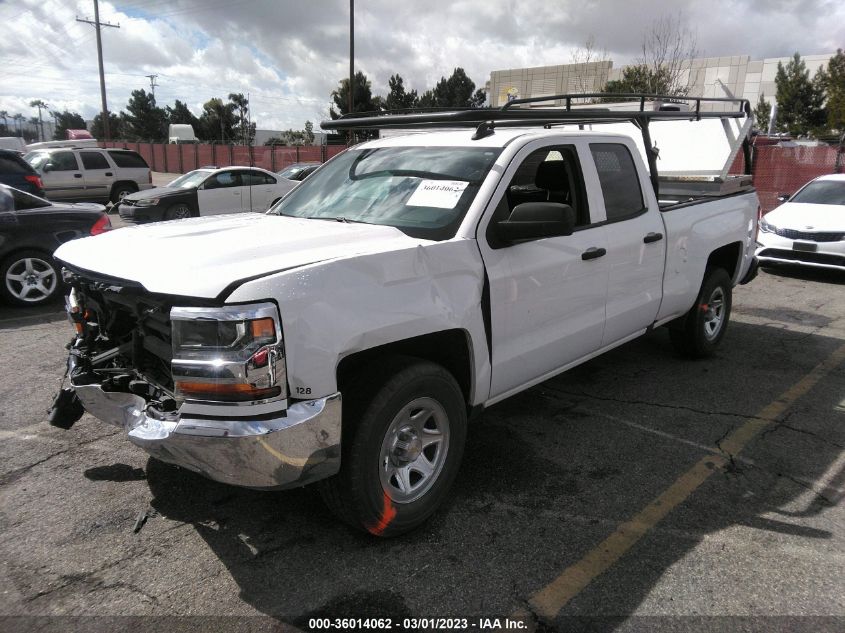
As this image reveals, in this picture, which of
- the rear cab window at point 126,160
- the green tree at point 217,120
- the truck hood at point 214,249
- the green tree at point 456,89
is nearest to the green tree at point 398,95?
the green tree at point 456,89

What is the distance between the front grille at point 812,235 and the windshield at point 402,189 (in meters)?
8.03

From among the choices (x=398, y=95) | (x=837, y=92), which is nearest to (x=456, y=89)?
(x=398, y=95)

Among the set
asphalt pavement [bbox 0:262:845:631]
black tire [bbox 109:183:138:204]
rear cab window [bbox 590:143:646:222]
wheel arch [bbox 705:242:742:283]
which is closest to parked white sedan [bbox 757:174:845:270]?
wheel arch [bbox 705:242:742:283]

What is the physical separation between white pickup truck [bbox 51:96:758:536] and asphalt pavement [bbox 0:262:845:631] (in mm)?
366

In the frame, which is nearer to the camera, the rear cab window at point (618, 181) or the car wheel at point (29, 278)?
the rear cab window at point (618, 181)

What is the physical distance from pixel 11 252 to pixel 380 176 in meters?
5.57

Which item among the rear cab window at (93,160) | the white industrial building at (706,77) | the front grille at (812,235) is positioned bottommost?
the front grille at (812,235)

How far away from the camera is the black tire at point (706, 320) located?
5.45m

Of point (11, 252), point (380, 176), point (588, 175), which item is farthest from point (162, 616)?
point (11, 252)

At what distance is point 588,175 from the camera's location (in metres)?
4.02

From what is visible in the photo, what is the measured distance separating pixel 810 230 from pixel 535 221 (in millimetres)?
8237

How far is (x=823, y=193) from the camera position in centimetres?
1044

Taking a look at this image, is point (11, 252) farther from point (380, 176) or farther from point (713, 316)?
point (713, 316)

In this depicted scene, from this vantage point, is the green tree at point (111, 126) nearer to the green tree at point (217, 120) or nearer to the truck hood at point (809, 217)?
the green tree at point (217, 120)
